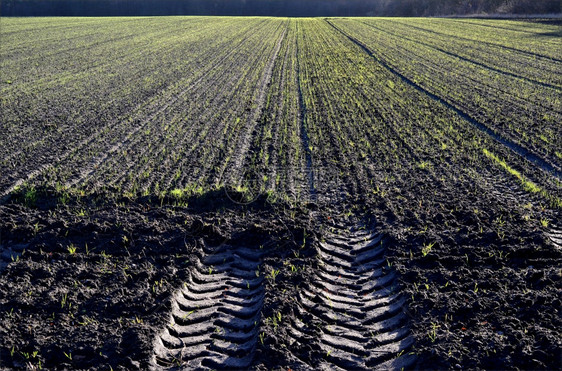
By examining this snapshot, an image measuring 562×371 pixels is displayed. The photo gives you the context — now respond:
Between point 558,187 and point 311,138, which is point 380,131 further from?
point 558,187

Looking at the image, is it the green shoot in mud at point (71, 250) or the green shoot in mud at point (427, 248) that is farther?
the green shoot in mud at point (71, 250)

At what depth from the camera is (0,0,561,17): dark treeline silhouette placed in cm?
6306

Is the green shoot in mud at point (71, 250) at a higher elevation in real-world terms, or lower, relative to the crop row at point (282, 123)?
lower

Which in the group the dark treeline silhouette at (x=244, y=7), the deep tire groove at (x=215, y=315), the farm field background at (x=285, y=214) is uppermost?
the dark treeline silhouette at (x=244, y=7)

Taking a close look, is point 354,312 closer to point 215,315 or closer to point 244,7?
point 215,315

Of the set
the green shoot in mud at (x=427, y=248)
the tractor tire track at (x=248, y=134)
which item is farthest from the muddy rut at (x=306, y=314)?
the tractor tire track at (x=248, y=134)

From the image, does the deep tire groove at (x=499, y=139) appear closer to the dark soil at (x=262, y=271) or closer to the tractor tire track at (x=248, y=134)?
the dark soil at (x=262, y=271)

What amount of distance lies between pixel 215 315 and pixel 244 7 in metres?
72.4

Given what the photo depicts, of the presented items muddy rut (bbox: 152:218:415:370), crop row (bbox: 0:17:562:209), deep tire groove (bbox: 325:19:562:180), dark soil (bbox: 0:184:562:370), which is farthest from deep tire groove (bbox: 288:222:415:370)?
deep tire groove (bbox: 325:19:562:180)

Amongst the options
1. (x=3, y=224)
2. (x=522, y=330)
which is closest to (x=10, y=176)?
(x=3, y=224)

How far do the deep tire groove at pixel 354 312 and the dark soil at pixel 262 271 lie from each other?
0.15 m

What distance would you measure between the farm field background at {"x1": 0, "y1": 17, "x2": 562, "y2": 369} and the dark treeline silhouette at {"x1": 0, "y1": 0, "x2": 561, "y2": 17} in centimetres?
5015

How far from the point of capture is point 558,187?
854 cm

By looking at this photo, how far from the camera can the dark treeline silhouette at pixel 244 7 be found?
207 ft
